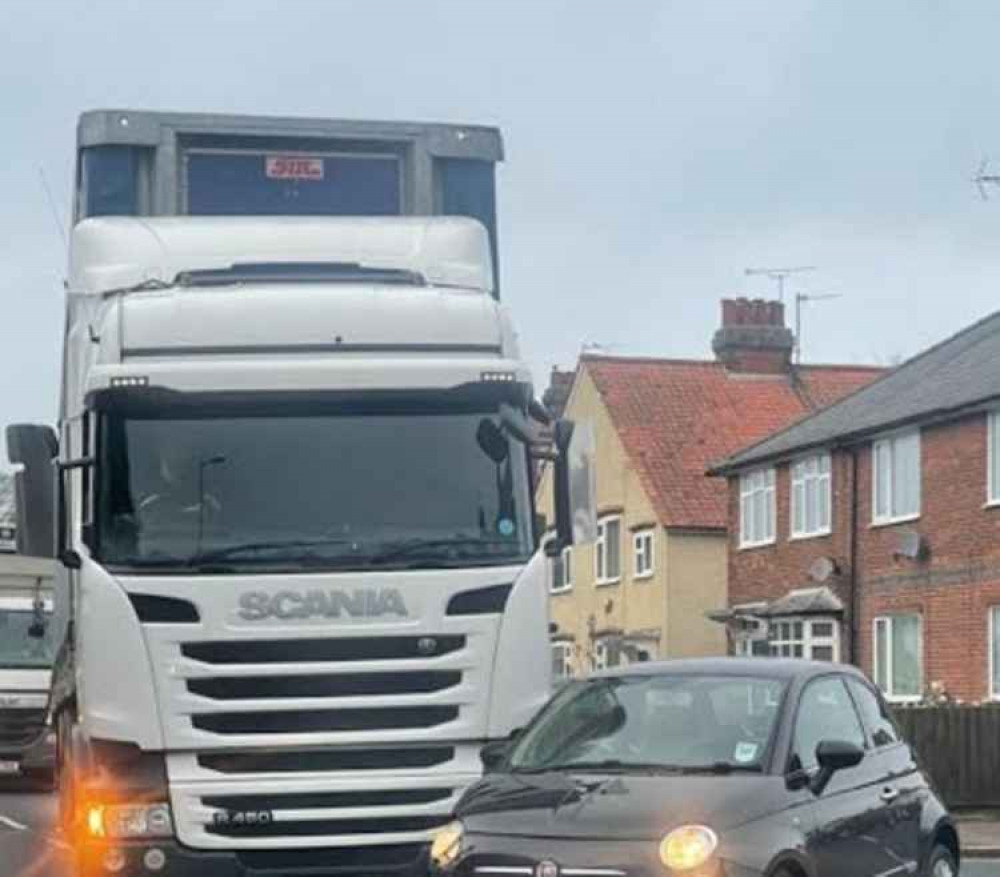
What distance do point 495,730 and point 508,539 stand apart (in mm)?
985

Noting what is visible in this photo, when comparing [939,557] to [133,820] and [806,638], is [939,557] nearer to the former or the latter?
[806,638]

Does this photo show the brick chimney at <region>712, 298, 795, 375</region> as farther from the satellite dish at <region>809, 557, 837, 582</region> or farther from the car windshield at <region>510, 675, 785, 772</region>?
the car windshield at <region>510, 675, 785, 772</region>

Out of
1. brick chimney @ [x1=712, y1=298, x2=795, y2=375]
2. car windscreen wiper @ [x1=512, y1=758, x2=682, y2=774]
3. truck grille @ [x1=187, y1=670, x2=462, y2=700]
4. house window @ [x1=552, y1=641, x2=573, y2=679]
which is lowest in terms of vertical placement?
house window @ [x1=552, y1=641, x2=573, y2=679]

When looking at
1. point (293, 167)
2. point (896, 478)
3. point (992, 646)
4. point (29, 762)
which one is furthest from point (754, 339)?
point (293, 167)

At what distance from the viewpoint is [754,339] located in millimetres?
47906

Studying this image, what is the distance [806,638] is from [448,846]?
26.5m

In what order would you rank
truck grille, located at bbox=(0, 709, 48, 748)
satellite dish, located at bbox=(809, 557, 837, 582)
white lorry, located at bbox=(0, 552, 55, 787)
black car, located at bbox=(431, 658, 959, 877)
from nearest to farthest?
black car, located at bbox=(431, 658, 959, 877), white lorry, located at bbox=(0, 552, 55, 787), truck grille, located at bbox=(0, 709, 48, 748), satellite dish, located at bbox=(809, 557, 837, 582)

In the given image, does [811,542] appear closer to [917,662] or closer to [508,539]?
[917,662]

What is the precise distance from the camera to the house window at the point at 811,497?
116 ft

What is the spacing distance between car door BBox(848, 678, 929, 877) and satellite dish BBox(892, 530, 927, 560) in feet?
66.3

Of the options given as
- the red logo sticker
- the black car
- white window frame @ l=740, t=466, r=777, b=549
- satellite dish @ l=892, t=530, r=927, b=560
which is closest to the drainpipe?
satellite dish @ l=892, t=530, r=927, b=560

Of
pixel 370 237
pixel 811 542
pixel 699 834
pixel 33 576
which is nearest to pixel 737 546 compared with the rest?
Answer: pixel 811 542

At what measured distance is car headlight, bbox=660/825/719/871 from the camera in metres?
8.93

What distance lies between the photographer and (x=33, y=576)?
22.8 metres
